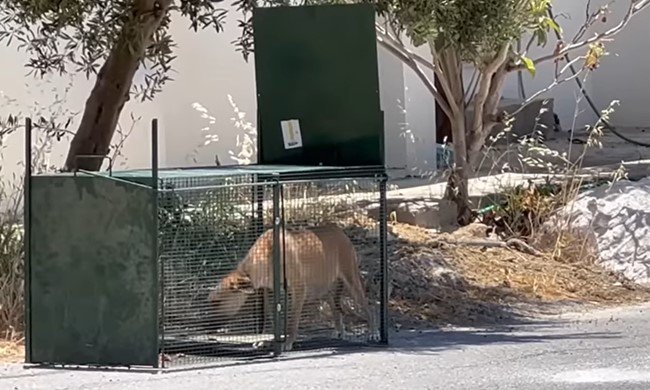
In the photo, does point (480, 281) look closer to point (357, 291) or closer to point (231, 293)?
point (357, 291)

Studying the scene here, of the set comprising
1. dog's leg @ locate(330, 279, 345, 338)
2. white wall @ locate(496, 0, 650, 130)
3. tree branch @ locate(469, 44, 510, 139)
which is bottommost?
dog's leg @ locate(330, 279, 345, 338)

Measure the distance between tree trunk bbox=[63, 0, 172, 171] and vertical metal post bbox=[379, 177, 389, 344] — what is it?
7.19 ft

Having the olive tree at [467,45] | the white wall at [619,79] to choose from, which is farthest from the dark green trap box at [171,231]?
the white wall at [619,79]

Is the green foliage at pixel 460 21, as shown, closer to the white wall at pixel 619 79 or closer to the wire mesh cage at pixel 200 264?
the wire mesh cage at pixel 200 264

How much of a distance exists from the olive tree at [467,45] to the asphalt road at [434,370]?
2283 mm

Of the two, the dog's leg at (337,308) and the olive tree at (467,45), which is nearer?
the dog's leg at (337,308)

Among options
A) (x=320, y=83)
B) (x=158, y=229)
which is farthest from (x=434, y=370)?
(x=320, y=83)

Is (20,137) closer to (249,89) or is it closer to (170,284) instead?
(249,89)

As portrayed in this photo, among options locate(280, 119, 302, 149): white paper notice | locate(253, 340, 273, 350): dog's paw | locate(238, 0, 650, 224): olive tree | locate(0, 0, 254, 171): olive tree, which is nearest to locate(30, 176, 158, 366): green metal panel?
locate(253, 340, 273, 350): dog's paw

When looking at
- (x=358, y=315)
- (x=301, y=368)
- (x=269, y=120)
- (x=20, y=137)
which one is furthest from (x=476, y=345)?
(x=20, y=137)

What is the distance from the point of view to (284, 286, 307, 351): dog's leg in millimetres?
7789

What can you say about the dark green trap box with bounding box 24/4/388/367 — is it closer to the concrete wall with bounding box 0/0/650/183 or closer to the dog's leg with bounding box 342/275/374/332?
the dog's leg with bounding box 342/275/374/332

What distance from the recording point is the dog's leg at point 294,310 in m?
7.79

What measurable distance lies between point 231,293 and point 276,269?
1.09ft
